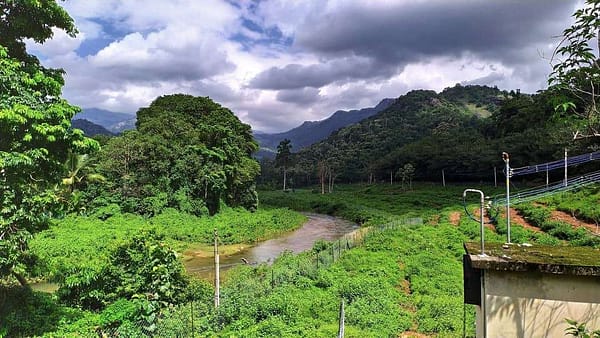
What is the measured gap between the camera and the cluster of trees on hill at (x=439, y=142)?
56.3 m

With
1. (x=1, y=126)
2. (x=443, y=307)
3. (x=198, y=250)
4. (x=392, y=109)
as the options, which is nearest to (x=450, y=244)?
(x=443, y=307)

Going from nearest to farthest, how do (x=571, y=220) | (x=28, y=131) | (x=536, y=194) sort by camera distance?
1. (x=28, y=131)
2. (x=536, y=194)
3. (x=571, y=220)

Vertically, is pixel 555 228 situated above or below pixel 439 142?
below

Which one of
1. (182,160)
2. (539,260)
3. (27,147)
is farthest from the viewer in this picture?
(182,160)

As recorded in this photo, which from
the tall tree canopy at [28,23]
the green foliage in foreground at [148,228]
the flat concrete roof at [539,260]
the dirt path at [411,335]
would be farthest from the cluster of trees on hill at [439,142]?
the green foliage in foreground at [148,228]

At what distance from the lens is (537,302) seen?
16.4ft

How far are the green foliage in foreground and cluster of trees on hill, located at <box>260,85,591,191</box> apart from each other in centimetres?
2546

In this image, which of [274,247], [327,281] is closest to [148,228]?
[327,281]

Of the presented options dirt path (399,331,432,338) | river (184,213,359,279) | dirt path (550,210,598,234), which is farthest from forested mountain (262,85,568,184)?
river (184,213,359,279)

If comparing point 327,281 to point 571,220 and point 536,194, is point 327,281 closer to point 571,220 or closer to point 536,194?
point 536,194

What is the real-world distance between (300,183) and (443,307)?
91178mm

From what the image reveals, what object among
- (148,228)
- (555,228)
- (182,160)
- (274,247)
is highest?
(182,160)

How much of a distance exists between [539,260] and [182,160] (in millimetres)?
37840

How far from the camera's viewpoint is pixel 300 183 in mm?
105500
